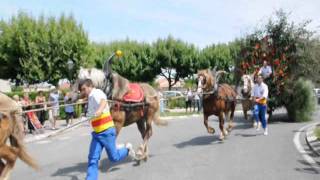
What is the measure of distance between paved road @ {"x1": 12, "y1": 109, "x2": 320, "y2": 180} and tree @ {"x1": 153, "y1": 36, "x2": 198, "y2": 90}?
114 feet

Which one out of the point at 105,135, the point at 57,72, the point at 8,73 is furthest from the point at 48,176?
the point at 8,73

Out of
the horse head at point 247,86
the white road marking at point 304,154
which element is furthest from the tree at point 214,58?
the white road marking at point 304,154

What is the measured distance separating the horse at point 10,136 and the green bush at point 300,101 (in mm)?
12881

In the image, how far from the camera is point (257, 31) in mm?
19000

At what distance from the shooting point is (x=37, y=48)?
3192 centimetres

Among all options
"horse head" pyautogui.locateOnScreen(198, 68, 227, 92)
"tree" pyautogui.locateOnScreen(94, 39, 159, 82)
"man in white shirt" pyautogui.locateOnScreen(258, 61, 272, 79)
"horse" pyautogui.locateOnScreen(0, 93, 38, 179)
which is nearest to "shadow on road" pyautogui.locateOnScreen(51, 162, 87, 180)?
"horse" pyautogui.locateOnScreen(0, 93, 38, 179)

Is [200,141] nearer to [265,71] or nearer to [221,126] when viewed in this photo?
[221,126]

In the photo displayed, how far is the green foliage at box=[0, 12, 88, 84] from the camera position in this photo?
31828mm

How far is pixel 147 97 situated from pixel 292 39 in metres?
9.69

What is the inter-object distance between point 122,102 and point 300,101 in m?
11.3

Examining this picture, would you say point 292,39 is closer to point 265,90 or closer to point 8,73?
point 265,90

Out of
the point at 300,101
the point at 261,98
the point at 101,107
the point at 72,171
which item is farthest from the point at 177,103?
the point at 101,107

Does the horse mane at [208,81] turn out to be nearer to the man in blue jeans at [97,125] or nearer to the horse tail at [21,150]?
the man in blue jeans at [97,125]

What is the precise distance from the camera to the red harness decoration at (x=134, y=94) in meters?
9.71
